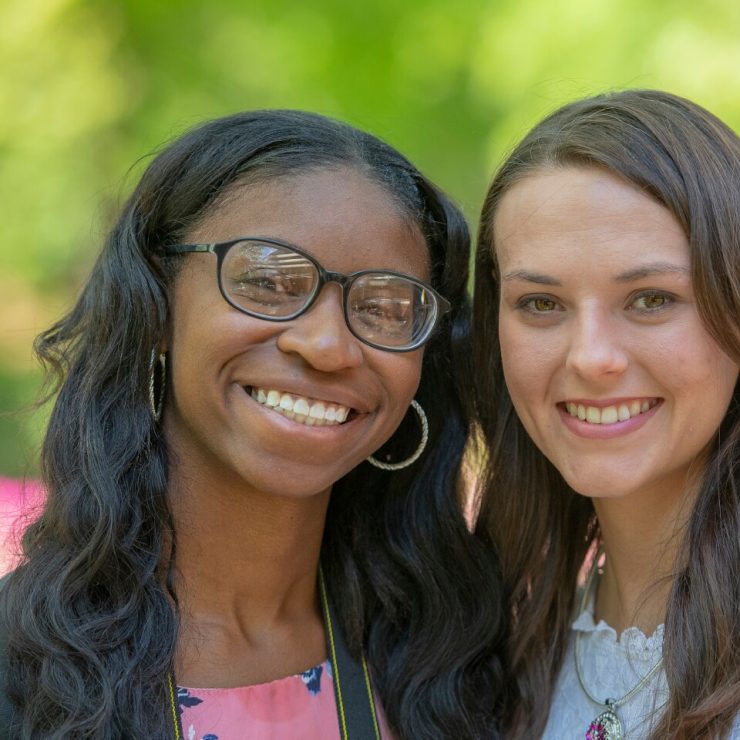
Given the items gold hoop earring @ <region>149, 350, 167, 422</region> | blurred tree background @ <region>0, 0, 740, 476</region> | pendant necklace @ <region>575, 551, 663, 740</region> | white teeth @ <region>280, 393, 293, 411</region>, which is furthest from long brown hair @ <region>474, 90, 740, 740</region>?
blurred tree background @ <region>0, 0, 740, 476</region>

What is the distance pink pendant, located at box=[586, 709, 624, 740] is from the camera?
298cm

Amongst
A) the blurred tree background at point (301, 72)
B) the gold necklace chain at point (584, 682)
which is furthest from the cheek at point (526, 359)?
the blurred tree background at point (301, 72)

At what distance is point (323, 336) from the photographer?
2879mm

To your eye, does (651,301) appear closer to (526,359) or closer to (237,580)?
(526,359)

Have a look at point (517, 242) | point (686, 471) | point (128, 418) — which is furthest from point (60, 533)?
point (686, 471)

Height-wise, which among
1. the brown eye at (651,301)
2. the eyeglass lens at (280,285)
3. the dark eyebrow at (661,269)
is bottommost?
the brown eye at (651,301)

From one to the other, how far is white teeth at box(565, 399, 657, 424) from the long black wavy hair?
0.62m

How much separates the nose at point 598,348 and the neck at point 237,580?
85 centimetres

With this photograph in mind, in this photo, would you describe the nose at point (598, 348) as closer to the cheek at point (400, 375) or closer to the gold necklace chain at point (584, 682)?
the cheek at point (400, 375)

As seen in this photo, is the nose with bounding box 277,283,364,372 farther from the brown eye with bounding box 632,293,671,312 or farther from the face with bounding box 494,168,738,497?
the brown eye with bounding box 632,293,671,312

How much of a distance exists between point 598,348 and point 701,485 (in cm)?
48

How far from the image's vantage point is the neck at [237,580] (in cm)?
301

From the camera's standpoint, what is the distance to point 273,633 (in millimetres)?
3139

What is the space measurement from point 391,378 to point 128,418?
67 centimetres
